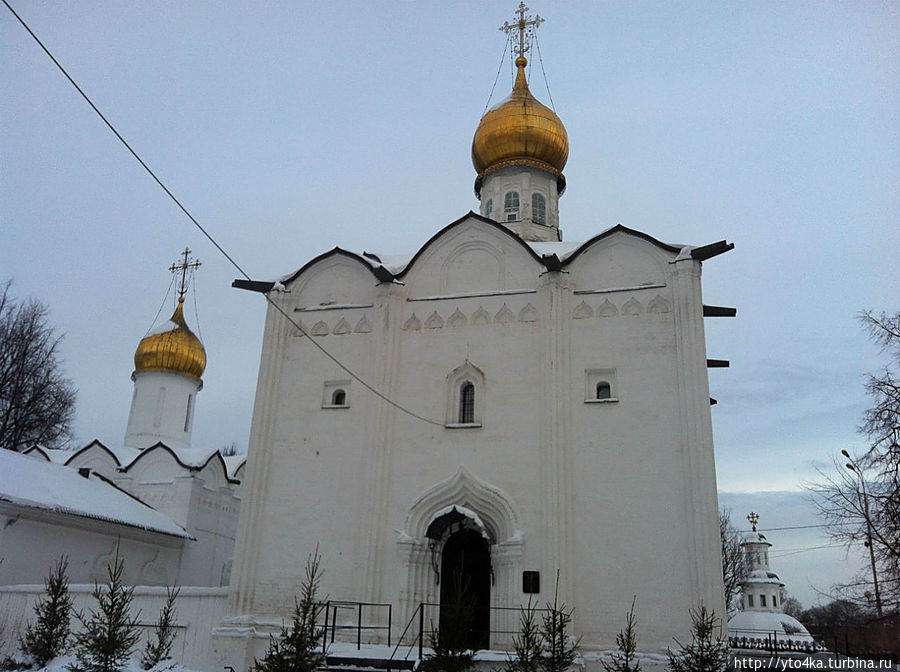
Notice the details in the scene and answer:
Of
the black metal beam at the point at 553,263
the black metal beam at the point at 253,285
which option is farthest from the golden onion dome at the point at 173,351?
the black metal beam at the point at 553,263

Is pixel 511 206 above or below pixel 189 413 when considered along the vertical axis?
above

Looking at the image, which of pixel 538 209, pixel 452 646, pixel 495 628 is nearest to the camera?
pixel 452 646

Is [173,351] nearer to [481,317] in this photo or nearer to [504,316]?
[481,317]

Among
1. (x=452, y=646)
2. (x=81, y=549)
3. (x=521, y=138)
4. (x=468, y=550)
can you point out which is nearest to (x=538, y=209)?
(x=521, y=138)

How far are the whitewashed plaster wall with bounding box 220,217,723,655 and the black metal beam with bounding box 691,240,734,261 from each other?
165 mm

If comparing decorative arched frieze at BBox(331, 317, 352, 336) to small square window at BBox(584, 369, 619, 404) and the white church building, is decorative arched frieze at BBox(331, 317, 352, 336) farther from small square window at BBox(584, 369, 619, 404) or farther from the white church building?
small square window at BBox(584, 369, 619, 404)

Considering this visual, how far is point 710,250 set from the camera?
12.1m

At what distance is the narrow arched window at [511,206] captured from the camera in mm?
16719

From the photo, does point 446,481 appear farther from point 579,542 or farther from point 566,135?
point 566,135

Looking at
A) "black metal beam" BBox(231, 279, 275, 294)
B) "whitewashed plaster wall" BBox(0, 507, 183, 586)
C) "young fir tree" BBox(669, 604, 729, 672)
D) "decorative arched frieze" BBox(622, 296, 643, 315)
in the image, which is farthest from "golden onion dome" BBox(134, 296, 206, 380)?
"young fir tree" BBox(669, 604, 729, 672)

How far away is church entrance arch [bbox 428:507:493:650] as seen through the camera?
11430 millimetres

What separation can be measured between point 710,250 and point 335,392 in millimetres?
6870

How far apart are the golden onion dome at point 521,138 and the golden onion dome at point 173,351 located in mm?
11038

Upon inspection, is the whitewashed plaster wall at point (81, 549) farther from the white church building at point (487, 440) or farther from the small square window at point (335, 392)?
the small square window at point (335, 392)
